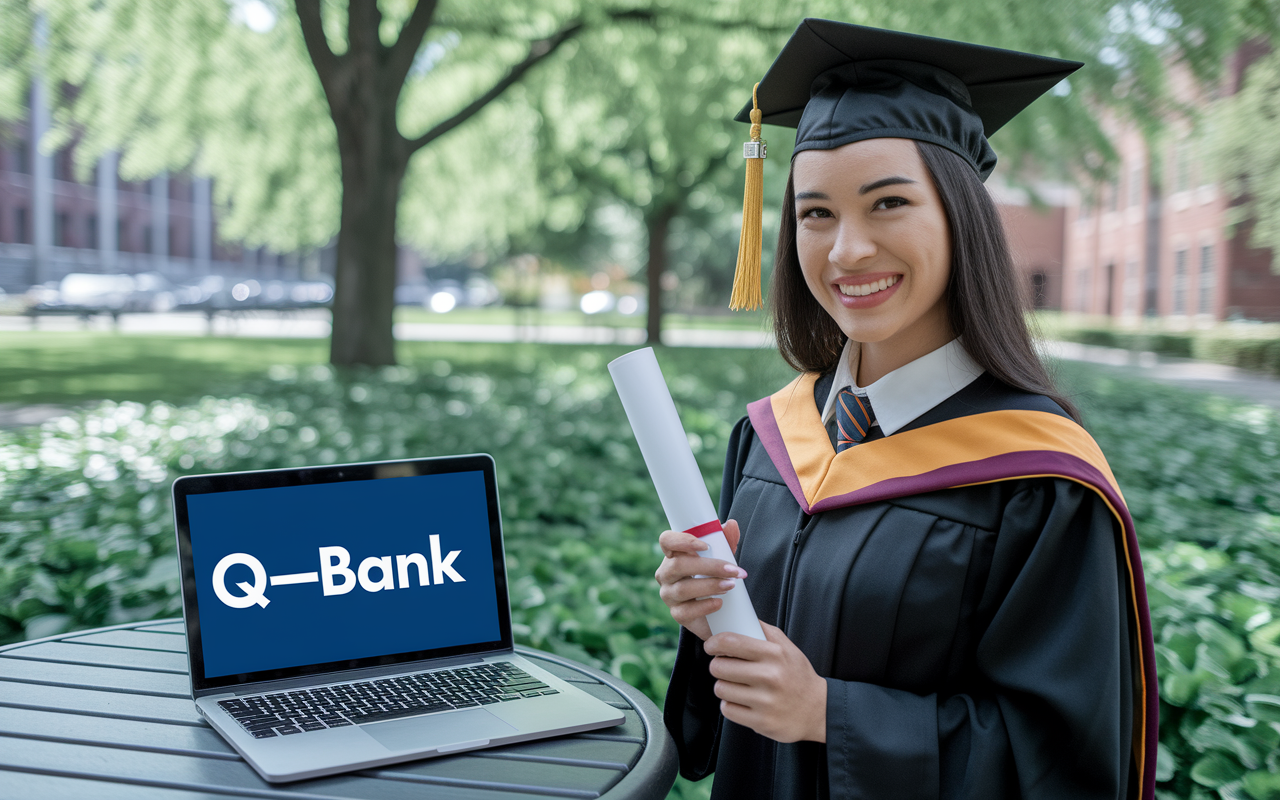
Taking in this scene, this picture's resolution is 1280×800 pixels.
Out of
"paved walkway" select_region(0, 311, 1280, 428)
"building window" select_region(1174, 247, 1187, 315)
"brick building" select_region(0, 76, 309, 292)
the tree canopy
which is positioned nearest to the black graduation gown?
the tree canopy

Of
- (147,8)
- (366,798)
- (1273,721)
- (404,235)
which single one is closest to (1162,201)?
(404,235)

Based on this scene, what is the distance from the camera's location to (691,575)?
1298 mm

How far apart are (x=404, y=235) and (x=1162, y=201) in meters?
22.9

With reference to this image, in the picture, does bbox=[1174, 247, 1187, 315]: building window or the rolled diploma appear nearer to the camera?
the rolled diploma

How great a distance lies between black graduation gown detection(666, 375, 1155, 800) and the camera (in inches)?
48.4

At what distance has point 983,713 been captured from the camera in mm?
1284

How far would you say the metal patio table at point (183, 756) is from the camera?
1.19 meters

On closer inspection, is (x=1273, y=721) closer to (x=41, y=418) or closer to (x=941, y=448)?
(x=941, y=448)

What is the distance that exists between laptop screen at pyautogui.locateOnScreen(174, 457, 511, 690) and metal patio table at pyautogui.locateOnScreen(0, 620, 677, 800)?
15 centimetres

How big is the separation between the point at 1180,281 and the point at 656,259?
17188mm

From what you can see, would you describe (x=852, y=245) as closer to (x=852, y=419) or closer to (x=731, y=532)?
(x=852, y=419)

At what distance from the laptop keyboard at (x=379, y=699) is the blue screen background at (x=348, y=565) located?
67 mm

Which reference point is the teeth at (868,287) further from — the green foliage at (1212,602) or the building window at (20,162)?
the building window at (20,162)

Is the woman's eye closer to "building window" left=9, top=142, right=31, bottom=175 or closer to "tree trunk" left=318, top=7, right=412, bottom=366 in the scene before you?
"tree trunk" left=318, top=7, right=412, bottom=366
